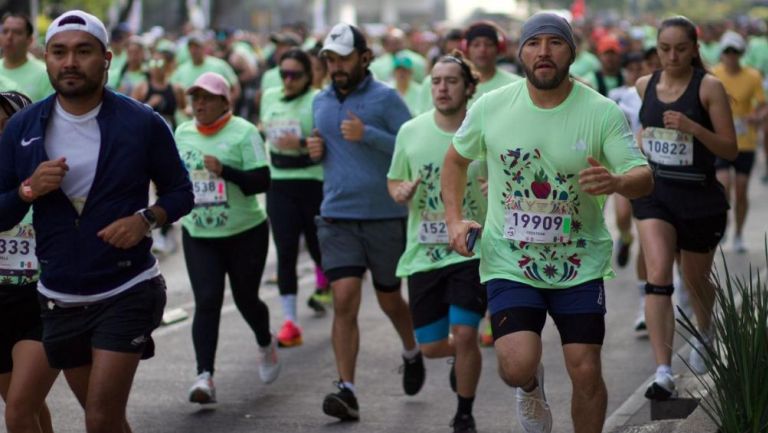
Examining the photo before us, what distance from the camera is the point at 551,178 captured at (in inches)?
265

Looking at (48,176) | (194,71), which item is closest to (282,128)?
(48,176)

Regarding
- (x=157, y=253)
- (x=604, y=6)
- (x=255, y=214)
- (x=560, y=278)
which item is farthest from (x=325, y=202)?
(x=604, y=6)

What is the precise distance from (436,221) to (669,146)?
1.60m

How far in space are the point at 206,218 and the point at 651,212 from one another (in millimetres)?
2537

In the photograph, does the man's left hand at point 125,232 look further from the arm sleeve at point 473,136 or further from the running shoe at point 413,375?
the running shoe at point 413,375

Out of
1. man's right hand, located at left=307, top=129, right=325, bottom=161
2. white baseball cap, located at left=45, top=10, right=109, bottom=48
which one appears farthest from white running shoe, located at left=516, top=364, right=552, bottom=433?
man's right hand, located at left=307, top=129, right=325, bottom=161

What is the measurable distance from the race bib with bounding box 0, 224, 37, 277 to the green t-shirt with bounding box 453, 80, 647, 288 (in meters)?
1.99

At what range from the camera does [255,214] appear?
375 inches

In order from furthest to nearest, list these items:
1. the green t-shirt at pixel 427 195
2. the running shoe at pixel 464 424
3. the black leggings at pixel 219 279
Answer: the black leggings at pixel 219 279, the green t-shirt at pixel 427 195, the running shoe at pixel 464 424

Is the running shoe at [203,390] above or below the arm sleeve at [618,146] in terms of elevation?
below

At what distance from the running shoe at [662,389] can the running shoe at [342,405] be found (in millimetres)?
1551

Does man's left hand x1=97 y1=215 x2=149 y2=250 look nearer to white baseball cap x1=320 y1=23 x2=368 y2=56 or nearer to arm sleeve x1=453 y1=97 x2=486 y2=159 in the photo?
arm sleeve x1=453 y1=97 x2=486 y2=159

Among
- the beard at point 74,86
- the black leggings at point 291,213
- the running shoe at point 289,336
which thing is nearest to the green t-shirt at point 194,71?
the black leggings at point 291,213

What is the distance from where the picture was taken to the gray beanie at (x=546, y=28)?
667cm
